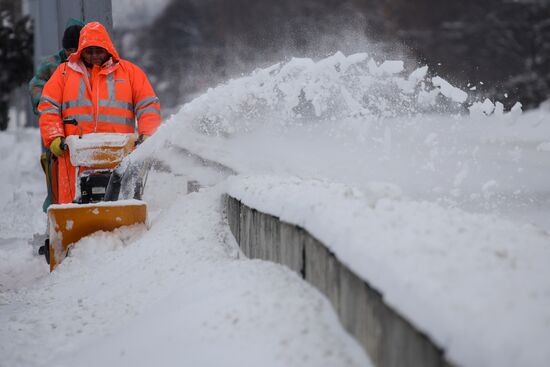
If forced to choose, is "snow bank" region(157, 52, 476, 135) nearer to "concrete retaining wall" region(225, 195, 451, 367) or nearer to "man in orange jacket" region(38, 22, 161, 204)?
"man in orange jacket" region(38, 22, 161, 204)

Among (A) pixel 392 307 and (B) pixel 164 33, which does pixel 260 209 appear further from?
(B) pixel 164 33

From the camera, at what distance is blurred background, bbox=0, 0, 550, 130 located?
77.6 feet

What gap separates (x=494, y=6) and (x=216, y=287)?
964 inches

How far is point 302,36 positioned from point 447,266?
25384mm

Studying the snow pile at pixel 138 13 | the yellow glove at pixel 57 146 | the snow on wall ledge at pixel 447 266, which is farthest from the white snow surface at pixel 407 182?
the snow pile at pixel 138 13

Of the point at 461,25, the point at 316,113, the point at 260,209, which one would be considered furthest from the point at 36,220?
the point at 461,25

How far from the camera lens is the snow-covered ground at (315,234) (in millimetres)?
1812

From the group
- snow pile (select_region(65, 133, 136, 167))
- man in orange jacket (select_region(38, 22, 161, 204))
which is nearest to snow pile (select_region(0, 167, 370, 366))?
snow pile (select_region(65, 133, 136, 167))

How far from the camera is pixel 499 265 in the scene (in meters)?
1.91

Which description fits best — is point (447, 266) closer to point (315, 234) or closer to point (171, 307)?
point (315, 234)

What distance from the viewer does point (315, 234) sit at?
2.62 metres

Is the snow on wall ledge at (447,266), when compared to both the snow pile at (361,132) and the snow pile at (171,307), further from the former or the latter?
the snow pile at (361,132)

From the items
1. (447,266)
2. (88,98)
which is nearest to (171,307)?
(447,266)

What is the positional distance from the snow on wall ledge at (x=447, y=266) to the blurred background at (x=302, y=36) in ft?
52.4
